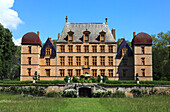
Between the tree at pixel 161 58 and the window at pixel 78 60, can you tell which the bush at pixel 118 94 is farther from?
the tree at pixel 161 58

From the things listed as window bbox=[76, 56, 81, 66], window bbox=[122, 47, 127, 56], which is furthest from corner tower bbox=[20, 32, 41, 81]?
window bbox=[122, 47, 127, 56]

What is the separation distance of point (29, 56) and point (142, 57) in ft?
80.0

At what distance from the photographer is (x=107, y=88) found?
125ft

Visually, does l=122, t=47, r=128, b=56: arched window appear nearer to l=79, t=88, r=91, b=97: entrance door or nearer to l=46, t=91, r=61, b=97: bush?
l=79, t=88, r=91, b=97: entrance door

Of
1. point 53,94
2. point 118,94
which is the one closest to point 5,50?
point 53,94

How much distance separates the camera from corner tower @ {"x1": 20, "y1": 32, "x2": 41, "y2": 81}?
46.2 metres

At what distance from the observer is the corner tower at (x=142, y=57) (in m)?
45.6

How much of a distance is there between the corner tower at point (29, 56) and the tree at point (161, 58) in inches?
1126

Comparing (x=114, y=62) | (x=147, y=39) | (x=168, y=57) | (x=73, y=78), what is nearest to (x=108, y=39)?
(x=114, y=62)

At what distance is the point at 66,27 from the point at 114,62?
45.8 feet

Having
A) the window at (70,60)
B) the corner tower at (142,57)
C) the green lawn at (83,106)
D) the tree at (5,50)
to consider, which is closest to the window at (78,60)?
the window at (70,60)

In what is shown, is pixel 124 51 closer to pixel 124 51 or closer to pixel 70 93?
pixel 124 51

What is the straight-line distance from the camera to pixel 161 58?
53125 mm

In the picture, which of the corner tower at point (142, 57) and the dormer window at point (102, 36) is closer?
the corner tower at point (142, 57)
